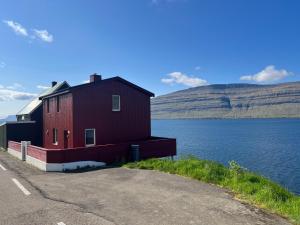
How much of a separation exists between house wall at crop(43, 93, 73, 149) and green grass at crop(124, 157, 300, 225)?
347 inches

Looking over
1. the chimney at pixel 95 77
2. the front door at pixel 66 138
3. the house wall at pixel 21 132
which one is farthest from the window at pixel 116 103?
the house wall at pixel 21 132

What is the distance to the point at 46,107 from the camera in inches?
1324

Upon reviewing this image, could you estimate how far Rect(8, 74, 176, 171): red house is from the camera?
23.5m

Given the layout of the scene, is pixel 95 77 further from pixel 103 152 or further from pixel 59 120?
pixel 103 152

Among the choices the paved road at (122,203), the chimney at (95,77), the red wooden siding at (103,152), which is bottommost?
the paved road at (122,203)

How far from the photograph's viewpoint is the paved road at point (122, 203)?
30.1 ft

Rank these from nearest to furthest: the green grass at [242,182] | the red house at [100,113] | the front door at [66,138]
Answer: the green grass at [242,182] → the red house at [100,113] → the front door at [66,138]

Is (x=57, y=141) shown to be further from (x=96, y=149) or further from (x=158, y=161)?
(x=158, y=161)

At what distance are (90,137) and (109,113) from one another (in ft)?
9.02

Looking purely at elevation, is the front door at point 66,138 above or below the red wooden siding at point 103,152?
above

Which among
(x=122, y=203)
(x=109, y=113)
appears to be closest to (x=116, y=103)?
(x=109, y=113)

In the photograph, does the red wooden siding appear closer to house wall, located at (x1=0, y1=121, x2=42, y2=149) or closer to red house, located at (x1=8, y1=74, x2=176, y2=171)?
red house, located at (x1=8, y1=74, x2=176, y2=171)

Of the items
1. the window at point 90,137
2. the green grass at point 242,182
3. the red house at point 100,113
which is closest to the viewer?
the green grass at point 242,182

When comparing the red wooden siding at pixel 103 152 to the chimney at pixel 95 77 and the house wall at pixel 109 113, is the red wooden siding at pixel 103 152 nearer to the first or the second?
the house wall at pixel 109 113
